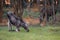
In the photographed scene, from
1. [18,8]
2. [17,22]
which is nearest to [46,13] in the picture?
[18,8]

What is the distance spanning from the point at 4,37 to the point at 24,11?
17.2 ft

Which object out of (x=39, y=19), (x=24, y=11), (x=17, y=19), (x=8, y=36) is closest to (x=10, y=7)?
(x=24, y=11)

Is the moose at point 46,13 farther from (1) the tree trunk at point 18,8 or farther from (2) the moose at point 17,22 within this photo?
(2) the moose at point 17,22

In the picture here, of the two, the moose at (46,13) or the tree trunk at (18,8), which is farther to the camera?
the moose at (46,13)

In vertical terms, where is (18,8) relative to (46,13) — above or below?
above

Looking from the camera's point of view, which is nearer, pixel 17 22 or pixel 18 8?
pixel 17 22

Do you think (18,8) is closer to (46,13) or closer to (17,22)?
(46,13)

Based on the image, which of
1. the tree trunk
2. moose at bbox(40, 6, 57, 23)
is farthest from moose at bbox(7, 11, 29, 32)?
moose at bbox(40, 6, 57, 23)

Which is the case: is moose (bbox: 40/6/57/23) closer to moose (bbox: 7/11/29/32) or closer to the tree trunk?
the tree trunk

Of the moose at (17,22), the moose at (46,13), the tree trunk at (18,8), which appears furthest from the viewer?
the moose at (46,13)

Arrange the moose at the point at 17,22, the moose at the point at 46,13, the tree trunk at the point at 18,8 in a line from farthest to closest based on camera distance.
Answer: the moose at the point at 46,13
the tree trunk at the point at 18,8
the moose at the point at 17,22

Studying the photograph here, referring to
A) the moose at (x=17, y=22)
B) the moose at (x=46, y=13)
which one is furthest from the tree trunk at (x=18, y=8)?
the moose at (x=17, y=22)

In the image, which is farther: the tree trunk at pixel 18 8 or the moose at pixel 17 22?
the tree trunk at pixel 18 8

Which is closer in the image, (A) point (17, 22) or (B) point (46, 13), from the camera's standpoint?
(A) point (17, 22)
